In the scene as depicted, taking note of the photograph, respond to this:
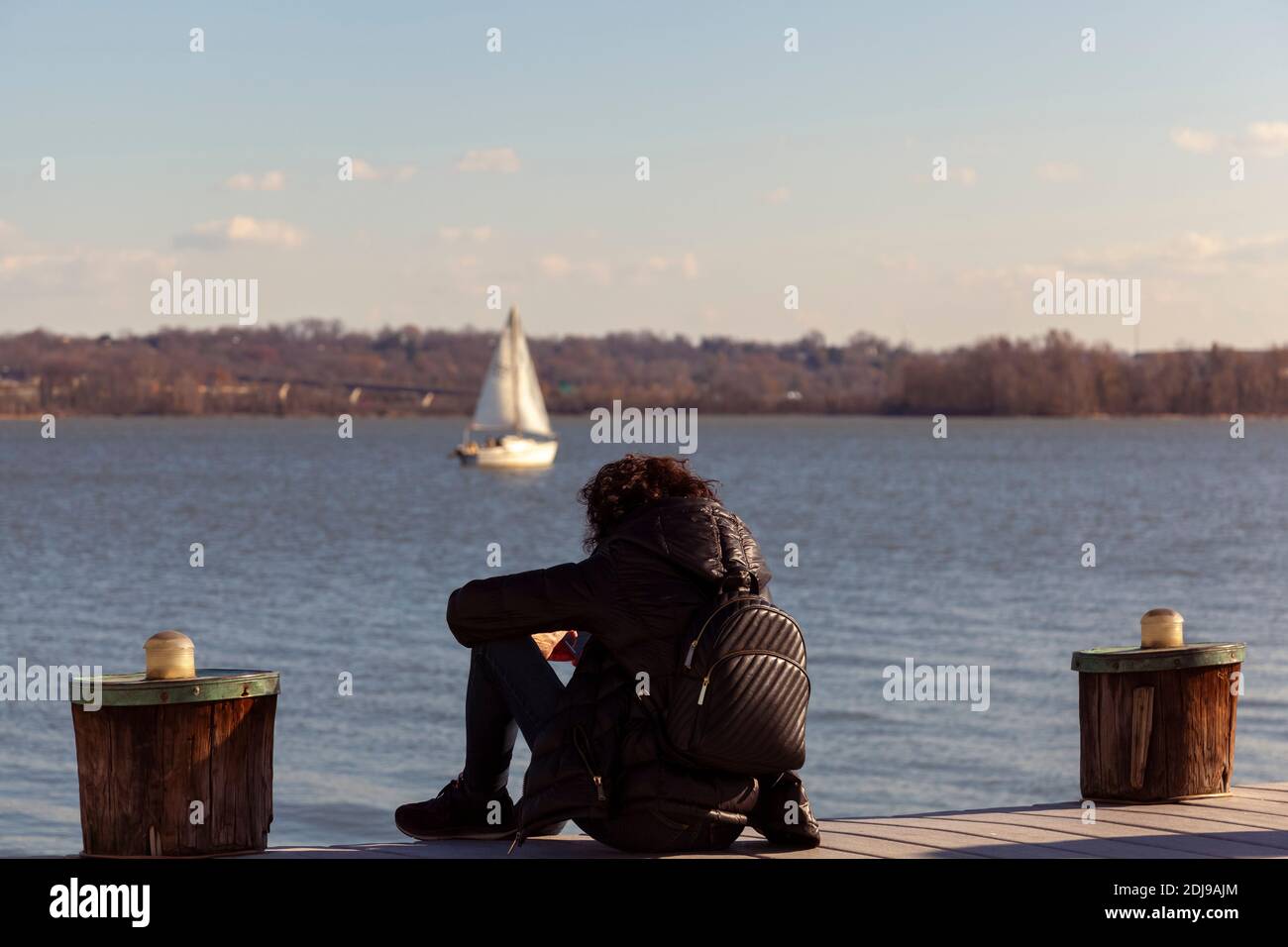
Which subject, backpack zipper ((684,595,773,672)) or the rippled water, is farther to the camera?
the rippled water

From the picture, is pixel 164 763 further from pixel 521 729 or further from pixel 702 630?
pixel 702 630

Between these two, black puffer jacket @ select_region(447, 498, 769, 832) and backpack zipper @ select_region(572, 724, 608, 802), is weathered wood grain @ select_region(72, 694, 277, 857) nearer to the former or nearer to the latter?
black puffer jacket @ select_region(447, 498, 769, 832)

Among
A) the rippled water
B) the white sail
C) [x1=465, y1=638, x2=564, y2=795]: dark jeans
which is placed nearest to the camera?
[x1=465, y1=638, x2=564, y2=795]: dark jeans

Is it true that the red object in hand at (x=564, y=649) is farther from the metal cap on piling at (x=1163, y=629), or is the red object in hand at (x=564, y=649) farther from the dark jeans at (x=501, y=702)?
the metal cap on piling at (x=1163, y=629)

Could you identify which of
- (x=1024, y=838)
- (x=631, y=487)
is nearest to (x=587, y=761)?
(x=631, y=487)

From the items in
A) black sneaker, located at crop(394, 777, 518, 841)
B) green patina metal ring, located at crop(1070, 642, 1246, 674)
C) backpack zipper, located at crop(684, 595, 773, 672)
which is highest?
backpack zipper, located at crop(684, 595, 773, 672)

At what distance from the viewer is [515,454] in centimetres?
8581

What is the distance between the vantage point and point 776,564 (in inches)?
1598

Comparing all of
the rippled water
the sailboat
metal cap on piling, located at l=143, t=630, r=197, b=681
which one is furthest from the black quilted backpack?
the sailboat

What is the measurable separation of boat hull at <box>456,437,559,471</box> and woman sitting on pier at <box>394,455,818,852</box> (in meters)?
78.4

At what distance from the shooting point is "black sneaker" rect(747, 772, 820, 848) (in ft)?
19.7

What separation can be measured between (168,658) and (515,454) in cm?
8012
